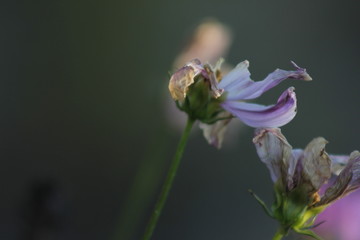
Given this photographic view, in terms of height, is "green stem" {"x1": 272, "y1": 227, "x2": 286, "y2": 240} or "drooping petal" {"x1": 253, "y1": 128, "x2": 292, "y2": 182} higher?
"drooping petal" {"x1": 253, "y1": 128, "x2": 292, "y2": 182}

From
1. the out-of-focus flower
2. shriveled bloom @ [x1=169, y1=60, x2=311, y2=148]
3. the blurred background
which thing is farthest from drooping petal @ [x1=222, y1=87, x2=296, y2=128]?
the blurred background

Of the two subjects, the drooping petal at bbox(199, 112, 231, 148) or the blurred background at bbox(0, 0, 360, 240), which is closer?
the drooping petal at bbox(199, 112, 231, 148)

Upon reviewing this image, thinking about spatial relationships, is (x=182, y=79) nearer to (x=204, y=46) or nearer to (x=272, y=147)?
(x=272, y=147)

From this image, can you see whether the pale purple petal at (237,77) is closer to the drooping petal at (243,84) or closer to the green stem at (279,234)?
the drooping petal at (243,84)

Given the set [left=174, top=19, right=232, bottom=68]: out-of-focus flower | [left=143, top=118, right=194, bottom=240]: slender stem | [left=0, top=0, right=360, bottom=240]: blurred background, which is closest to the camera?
[left=143, top=118, right=194, bottom=240]: slender stem

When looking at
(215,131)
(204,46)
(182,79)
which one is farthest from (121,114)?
(182,79)

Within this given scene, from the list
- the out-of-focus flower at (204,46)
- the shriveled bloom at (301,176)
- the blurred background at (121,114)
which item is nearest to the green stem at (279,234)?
the shriveled bloom at (301,176)

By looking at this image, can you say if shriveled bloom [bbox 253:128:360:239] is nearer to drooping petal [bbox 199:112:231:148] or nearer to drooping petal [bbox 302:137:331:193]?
drooping petal [bbox 302:137:331:193]
